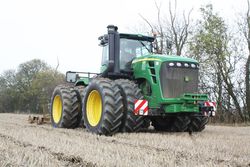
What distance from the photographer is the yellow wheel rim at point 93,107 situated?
9.34 metres

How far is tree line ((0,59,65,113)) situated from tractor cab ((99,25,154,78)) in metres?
38.9

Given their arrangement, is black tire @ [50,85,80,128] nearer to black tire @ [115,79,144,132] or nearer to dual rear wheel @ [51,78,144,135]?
dual rear wheel @ [51,78,144,135]

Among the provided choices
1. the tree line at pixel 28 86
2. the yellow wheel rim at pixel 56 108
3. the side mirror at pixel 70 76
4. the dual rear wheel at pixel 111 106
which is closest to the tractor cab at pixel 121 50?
the dual rear wheel at pixel 111 106

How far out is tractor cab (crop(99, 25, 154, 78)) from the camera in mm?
9633

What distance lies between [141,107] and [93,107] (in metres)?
1.53

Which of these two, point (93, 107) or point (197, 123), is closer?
point (93, 107)

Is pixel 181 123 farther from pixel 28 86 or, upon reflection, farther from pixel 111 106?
pixel 28 86

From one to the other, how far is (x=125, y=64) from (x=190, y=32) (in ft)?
57.0

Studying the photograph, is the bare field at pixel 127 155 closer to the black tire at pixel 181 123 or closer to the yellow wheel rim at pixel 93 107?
the yellow wheel rim at pixel 93 107

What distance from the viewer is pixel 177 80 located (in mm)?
9156

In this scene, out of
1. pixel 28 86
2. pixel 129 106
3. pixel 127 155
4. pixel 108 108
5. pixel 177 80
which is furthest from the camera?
pixel 28 86

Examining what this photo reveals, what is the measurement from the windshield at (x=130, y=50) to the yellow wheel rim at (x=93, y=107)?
101cm

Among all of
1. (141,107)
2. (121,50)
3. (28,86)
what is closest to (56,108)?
(121,50)

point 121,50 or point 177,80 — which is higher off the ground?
point 121,50
